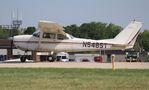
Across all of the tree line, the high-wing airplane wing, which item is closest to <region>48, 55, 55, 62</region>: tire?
the high-wing airplane wing

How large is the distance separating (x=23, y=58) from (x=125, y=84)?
75.4 ft

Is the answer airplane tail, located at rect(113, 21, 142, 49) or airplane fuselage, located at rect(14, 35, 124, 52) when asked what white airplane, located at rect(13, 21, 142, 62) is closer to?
airplane fuselage, located at rect(14, 35, 124, 52)

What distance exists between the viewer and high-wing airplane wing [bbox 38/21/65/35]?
34.2 m

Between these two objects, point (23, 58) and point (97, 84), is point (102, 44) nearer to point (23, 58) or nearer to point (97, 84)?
point (23, 58)

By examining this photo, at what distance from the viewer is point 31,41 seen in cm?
3503

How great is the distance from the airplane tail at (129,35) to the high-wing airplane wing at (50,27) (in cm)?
604

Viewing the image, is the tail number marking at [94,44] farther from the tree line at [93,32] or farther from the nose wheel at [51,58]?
the tree line at [93,32]

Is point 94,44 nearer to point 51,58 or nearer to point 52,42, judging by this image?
point 52,42

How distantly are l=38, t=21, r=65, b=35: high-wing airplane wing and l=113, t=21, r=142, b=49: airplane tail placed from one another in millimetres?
6037

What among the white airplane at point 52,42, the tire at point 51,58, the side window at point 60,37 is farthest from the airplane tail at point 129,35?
the tire at point 51,58

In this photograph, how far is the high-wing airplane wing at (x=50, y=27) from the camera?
1346 inches

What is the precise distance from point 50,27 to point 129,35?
27.1 ft

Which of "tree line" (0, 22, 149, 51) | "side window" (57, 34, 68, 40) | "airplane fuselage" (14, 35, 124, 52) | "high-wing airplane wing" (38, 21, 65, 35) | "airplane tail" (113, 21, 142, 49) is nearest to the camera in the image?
"high-wing airplane wing" (38, 21, 65, 35)

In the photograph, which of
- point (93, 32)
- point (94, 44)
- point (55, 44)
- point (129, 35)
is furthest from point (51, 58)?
point (93, 32)
